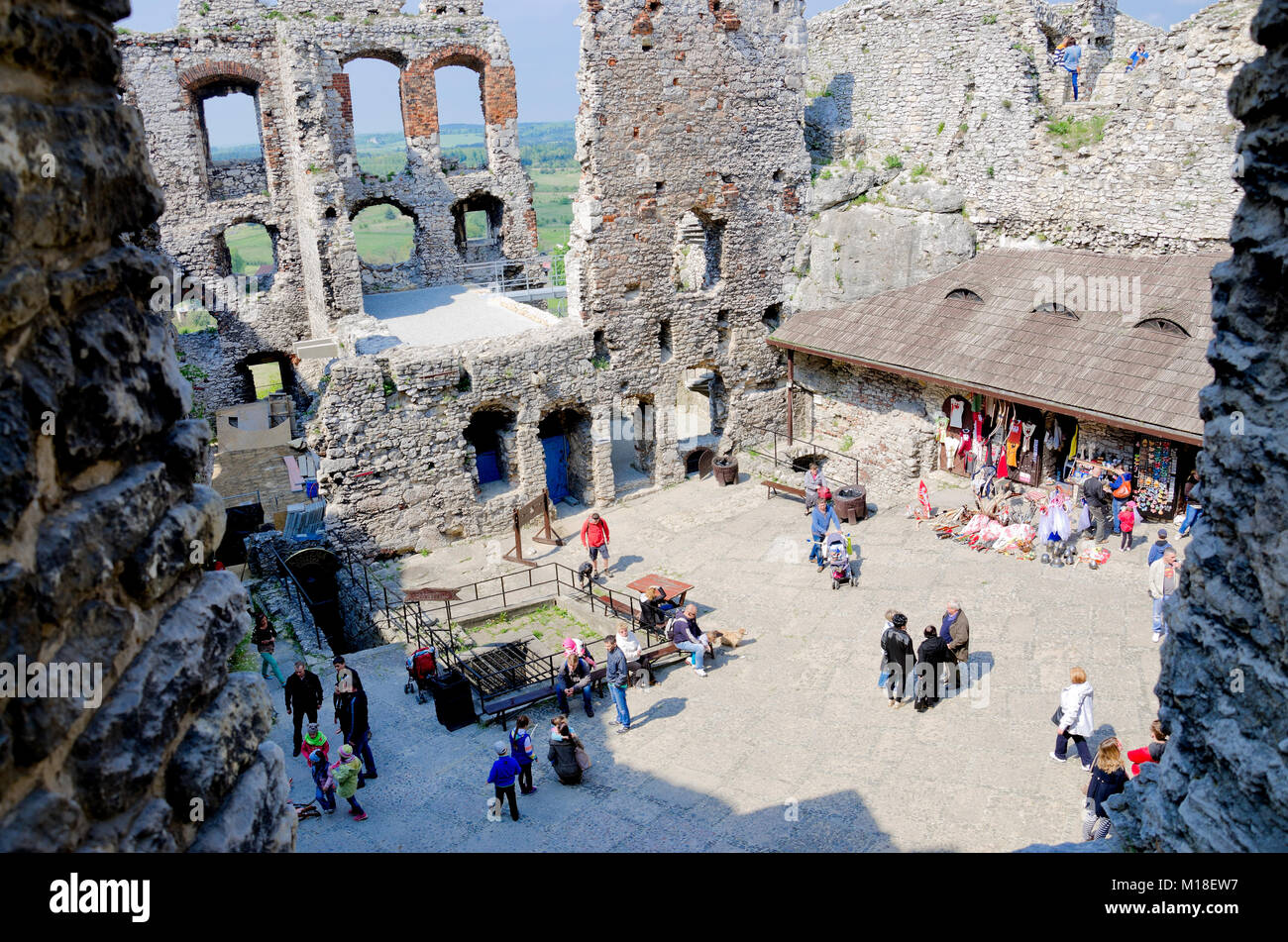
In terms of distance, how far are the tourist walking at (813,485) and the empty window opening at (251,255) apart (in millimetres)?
17170

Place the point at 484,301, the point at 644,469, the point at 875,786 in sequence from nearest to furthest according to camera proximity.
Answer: the point at 875,786
the point at 644,469
the point at 484,301

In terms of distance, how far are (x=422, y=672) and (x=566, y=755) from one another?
Result: 331 cm

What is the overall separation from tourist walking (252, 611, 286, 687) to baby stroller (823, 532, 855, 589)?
8.41m

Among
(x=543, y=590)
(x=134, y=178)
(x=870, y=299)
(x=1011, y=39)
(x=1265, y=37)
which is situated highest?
(x=1011, y=39)

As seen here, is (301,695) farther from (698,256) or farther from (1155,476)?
(698,256)

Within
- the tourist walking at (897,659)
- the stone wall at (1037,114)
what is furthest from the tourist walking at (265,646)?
the stone wall at (1037,114)

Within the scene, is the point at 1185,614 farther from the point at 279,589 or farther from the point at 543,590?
the point at 279,589

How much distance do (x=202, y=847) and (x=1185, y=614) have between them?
17.0ft

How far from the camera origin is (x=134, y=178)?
3.54 metres

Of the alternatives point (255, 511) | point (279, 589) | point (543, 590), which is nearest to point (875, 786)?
point (543, 590)

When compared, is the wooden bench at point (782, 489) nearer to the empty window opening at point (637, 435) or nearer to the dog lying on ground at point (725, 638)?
the empty window opening at point (637, 435)

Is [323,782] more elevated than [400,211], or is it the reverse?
[400,211]

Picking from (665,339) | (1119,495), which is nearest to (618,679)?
(1119,495)

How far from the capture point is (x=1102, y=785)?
9.34 m
